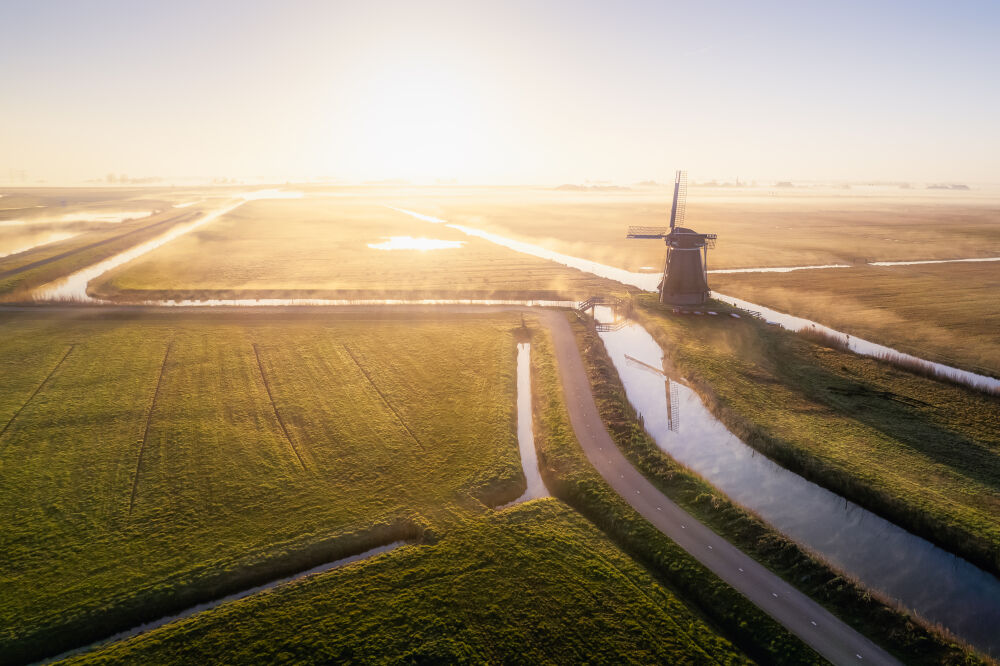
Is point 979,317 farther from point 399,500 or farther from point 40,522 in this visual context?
point 40,522

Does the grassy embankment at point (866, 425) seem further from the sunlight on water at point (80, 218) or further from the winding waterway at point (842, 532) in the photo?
the sunlight on water at point (80, 218)

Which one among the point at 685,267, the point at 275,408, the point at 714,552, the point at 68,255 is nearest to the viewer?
the point at 714,552

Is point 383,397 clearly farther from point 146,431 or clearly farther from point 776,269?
point 776,269

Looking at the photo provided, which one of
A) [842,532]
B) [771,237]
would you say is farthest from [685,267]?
[771,237]

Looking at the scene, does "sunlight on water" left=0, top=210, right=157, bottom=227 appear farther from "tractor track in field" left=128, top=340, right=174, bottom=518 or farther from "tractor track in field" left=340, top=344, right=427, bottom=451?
"tractor track in field" left=340, top=344, right=427, bottom=451

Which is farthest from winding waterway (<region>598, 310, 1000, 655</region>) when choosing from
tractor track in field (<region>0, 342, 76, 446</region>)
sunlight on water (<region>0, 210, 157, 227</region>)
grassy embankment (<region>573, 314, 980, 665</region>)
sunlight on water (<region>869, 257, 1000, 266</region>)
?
sunlight on water (<region>0, 210, 157, 227</region>)

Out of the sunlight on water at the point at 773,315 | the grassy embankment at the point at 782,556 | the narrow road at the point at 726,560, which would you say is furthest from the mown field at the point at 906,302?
the narrow road at the point at 726,560

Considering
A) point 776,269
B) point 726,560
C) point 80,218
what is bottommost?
point 726,560

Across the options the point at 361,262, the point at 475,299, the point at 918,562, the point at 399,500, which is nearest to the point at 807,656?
the point at 918,562
